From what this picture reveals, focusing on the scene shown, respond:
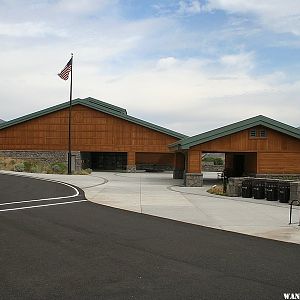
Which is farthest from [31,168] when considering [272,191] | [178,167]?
[272,191]

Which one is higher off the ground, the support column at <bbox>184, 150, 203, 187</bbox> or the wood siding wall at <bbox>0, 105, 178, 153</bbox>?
the wood siding wall at <bbox>0, 105, 178, 153</bbox>

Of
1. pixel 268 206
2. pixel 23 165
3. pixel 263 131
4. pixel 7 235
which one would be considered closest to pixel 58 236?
pixel 7 235

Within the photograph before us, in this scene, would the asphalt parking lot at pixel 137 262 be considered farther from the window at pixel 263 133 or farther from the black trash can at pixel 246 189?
the window at pixel 263 133

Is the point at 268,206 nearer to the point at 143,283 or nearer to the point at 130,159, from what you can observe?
the point at 143,283

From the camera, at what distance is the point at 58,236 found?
10.3m

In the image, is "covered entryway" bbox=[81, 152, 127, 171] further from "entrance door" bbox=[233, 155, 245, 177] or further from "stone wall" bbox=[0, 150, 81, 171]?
"entrance door" bbox=[233, 155, 245, 177]

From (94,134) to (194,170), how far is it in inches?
1016

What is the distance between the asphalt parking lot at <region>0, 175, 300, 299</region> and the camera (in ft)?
20.5

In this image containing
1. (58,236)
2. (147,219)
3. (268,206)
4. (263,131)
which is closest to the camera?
(58,236)

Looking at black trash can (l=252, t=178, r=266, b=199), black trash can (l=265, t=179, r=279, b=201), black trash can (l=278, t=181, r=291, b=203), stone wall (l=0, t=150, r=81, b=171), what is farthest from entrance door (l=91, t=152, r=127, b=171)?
black trash can (l=278, t=181, r=291, b=203)

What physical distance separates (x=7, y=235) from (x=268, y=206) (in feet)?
36.1

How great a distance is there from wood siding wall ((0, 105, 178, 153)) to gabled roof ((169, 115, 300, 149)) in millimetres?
23508

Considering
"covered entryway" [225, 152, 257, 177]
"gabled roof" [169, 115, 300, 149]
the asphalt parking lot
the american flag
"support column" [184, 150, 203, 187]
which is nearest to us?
the asphalt parking lot

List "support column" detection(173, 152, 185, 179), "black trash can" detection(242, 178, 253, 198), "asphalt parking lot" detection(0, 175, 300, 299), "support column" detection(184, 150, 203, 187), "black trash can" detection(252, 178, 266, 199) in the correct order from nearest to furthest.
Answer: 1. "asphalt parking lot" detection(0, 175, 300, 299)
2. "black trash can" detection(252, 178, 266, 199)
3. "black trash can" detection(242, 178, 253, 198)
4. "support column" detection(184, 150, 203, 187)
5. "support column" detection(173, 152, 185, 179)
